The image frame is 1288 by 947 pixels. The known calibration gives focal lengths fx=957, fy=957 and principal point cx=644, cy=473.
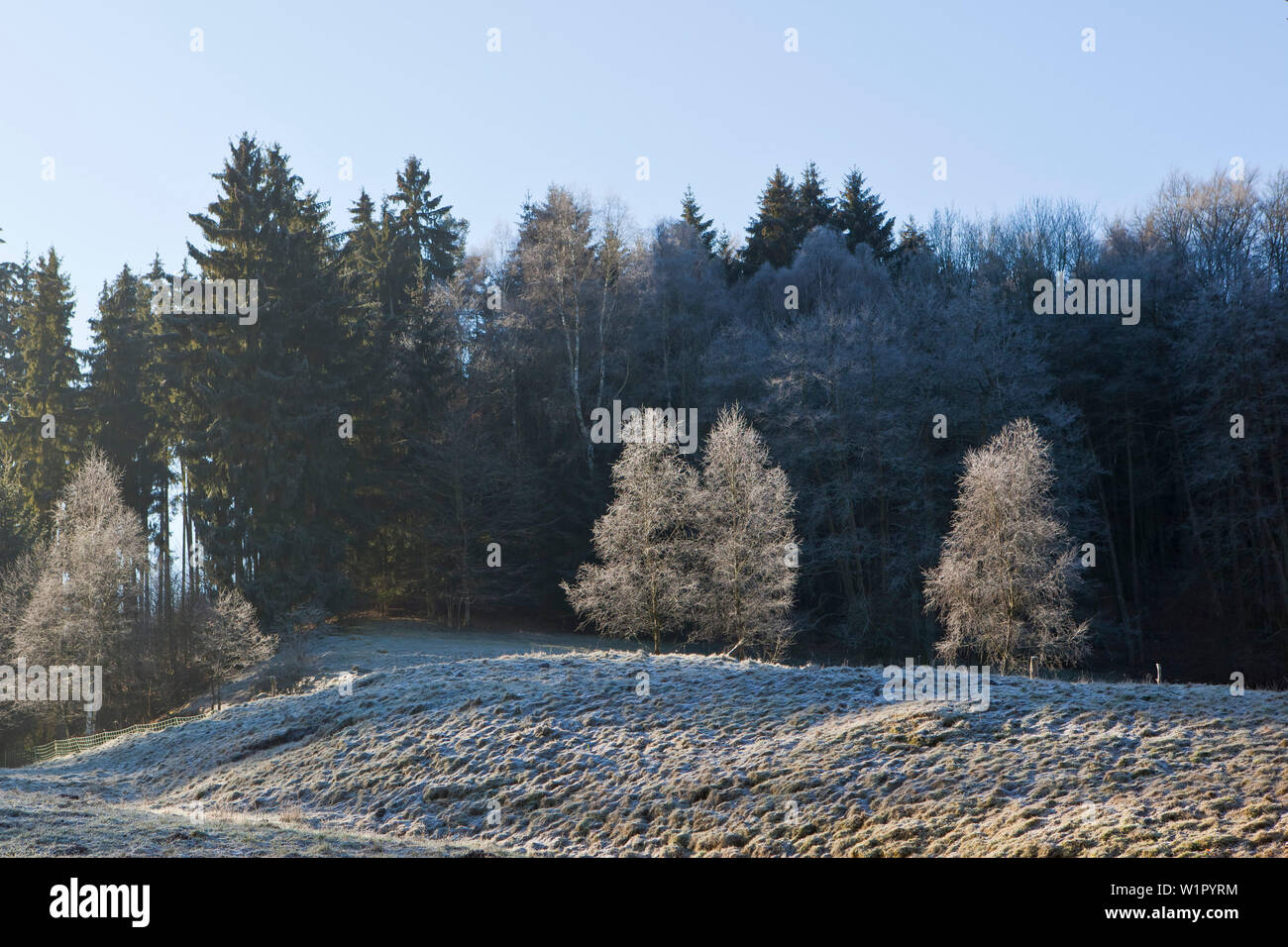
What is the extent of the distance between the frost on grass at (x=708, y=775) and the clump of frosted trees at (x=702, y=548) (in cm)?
→ 785

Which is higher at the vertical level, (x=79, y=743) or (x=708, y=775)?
(x=708, y=775)

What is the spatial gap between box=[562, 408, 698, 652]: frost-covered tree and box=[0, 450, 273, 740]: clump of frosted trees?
12768 millimetres

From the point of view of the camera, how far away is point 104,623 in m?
36.5

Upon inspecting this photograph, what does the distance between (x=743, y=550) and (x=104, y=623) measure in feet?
81.0

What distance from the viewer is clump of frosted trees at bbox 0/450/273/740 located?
35.1 metres

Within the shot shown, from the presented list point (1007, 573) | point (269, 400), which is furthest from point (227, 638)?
point (1007, 573)

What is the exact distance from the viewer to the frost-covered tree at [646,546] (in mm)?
31406

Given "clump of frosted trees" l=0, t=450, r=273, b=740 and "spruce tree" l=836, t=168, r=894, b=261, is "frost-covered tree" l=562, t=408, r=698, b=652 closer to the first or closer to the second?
"clump of frosted trees" l=0, t=450, r=273, b=740

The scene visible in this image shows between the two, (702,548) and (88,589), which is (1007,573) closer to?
(702,548)

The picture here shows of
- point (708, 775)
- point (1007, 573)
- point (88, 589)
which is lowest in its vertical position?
point (708, 775)

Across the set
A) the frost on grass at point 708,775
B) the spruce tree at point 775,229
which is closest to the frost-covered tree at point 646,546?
the frost on grass at point 708,775
